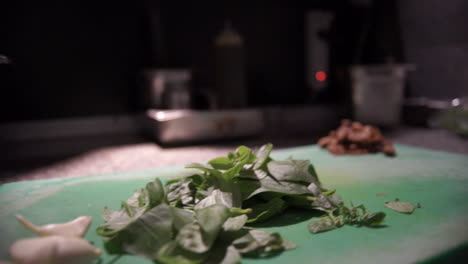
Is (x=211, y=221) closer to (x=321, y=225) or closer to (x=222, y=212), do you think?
(x=222, y=212)

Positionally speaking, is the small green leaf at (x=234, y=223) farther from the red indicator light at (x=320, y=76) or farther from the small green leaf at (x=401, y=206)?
the red indicator light at (x=320, y=76)

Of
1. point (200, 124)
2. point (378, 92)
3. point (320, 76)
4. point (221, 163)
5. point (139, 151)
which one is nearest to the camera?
point (221, 163)

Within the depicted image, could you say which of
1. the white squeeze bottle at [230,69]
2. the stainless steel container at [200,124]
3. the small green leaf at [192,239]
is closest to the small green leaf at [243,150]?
the small green leaf at [192,239]

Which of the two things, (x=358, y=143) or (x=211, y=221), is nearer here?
(x=211, y=221)

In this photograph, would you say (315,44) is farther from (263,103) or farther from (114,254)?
(114,254)

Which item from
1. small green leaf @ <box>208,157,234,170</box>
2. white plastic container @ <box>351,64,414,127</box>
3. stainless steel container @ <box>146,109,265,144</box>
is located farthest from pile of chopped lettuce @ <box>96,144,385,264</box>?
white plastic container @ <box>351,64,414,127</box>

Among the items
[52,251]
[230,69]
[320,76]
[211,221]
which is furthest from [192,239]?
[320,76]

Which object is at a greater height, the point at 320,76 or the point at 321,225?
the point at 320,76
